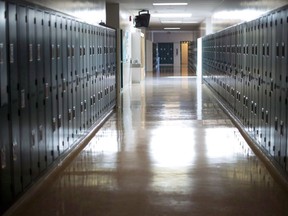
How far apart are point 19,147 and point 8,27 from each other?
1.14m

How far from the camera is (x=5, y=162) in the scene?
→ 4.54 meters

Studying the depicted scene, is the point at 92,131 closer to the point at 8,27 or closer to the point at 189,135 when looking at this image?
the point at 189,135

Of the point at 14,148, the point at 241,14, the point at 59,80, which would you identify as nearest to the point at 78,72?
the point at 59,80

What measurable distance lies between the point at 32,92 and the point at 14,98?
0.64m

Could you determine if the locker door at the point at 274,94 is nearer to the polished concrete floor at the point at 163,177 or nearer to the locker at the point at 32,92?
the polished concrete floor at the point at 163,177

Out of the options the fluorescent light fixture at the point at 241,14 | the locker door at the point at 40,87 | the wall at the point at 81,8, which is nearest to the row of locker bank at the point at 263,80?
the fluorescent light fixture at the point at 241,14

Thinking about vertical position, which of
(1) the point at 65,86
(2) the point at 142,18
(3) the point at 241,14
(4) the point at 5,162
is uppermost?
(2) the point at 142,18

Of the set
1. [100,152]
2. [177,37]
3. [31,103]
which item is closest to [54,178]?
[31,103]

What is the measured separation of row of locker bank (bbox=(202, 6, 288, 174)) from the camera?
19.8 ft

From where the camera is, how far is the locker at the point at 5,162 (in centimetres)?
446

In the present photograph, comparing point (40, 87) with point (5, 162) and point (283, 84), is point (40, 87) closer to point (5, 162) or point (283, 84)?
point (5, 162)

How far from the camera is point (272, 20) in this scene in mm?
6680

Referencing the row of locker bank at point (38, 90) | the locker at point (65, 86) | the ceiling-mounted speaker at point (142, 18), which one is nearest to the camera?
the row of locker bank at point (38, 90)

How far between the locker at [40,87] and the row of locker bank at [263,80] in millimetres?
2746
